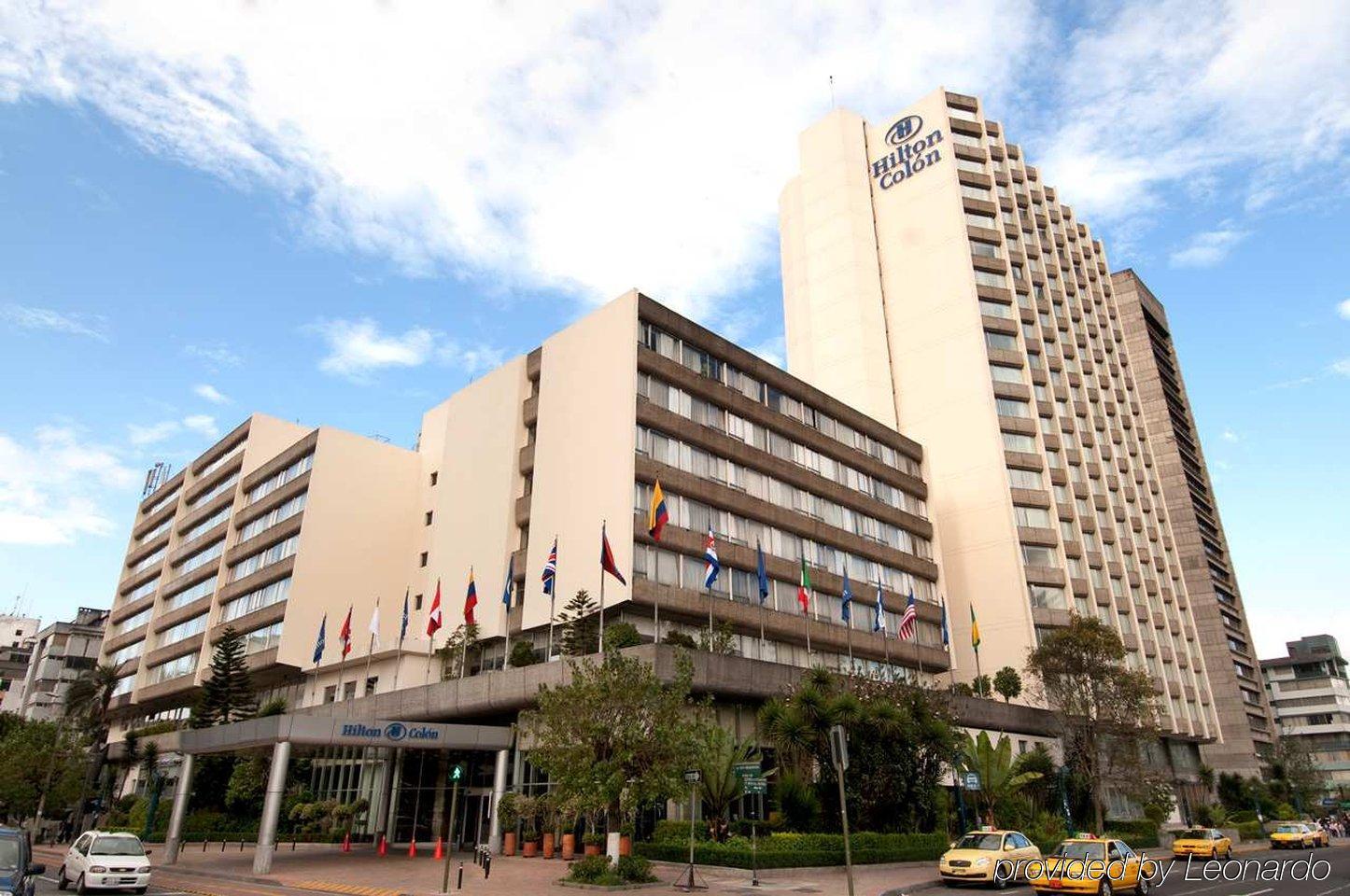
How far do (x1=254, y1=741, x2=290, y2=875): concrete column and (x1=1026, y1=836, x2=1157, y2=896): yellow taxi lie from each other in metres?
27.2

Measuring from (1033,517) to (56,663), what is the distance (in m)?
127

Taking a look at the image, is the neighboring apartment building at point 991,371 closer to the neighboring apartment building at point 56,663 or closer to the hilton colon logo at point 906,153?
the hilton colon logo at point 906,153

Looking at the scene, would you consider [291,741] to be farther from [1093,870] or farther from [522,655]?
[1093,870]

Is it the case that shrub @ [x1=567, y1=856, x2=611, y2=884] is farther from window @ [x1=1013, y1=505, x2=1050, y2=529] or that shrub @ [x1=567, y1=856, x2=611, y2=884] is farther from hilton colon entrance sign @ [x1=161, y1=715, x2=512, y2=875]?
window @ [x1=1013, y1=505, x2=1050, y2=529]

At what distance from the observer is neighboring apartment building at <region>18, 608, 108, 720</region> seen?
11700cm

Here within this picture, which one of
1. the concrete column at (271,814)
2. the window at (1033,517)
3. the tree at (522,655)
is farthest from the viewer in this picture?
the window at (1033,517)

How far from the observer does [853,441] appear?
6619 centimetres

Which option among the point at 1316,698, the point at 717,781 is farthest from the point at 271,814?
the point at 1316,698

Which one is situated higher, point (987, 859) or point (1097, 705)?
point (1097, 705)

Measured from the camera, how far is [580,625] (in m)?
43.9

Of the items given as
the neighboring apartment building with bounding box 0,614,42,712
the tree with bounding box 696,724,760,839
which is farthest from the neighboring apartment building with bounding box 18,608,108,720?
the tree with bounding box 696,724,760,839

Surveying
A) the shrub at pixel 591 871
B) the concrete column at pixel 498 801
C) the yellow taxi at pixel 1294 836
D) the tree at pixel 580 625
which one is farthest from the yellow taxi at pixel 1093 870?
the yellow taxi at pixel 1294 836

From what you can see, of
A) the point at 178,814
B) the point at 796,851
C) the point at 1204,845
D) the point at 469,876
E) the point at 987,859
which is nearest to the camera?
the point at 987,859

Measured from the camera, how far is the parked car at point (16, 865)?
14977 millimetres
